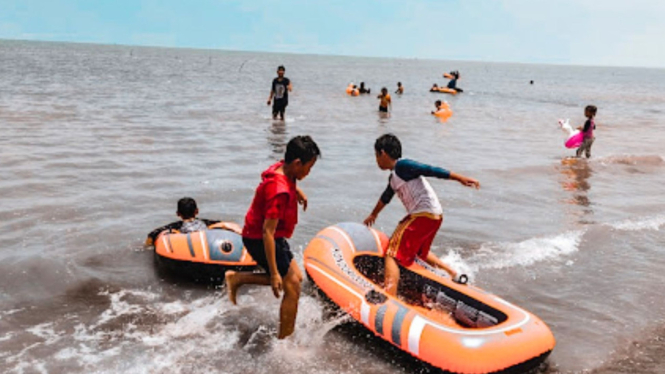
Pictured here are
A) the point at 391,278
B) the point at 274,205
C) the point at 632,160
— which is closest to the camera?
the point at 274,205

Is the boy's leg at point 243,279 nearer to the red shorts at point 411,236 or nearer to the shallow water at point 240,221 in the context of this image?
the shallow water at point 240,221

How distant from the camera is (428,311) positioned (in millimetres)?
5520

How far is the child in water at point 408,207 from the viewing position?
5.26 metres

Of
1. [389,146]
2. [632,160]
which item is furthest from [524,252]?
[632,160]

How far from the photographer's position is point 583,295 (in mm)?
6371

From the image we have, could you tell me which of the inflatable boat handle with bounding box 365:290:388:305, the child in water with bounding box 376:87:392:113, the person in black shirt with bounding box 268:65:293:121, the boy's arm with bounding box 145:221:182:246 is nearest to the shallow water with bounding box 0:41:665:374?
the boy's arm with bounding box 145:221:182:246

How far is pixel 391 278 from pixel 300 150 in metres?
1.92

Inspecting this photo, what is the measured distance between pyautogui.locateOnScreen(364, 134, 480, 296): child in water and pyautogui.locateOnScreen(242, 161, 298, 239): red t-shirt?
1.26 meters

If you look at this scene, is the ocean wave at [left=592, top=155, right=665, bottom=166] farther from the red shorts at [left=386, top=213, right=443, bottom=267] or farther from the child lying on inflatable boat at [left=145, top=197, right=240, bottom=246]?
the child lying on inflatable boat at [left=145, top=197, right=240, bottom=246]

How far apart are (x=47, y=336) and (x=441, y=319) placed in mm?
3599

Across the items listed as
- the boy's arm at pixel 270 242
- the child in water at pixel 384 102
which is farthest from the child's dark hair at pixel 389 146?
the child in water at pixel 384 102

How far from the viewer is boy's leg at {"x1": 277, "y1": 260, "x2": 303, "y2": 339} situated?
15.0 ft

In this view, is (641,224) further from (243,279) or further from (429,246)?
(243,279)

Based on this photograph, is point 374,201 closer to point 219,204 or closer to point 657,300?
point 219,204
